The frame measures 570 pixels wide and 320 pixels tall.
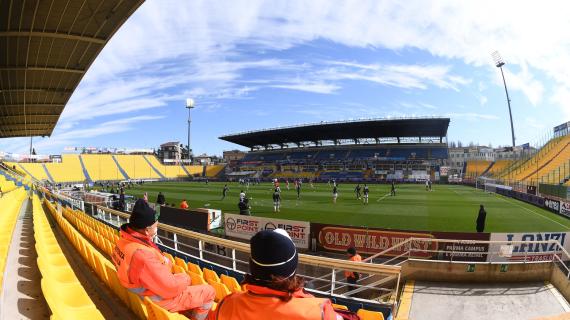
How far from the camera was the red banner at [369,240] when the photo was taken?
10.6 metres

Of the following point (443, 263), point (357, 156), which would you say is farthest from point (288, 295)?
point (357, 156)

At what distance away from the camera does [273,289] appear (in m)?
1.54

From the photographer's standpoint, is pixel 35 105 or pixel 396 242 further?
pixel 35 105

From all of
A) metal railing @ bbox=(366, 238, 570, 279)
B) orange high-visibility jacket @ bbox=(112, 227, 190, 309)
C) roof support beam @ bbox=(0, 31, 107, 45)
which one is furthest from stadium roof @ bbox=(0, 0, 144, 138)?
metal railing @ bbox=(366, 238, 570, 279)

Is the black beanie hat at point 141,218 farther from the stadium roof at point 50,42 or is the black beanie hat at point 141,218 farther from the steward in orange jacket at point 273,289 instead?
the stadium roof at point 50,42

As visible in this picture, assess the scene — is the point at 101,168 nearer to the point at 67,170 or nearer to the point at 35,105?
the point at 67,170

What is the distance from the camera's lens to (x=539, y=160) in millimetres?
42969

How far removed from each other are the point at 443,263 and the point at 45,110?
1178 inches

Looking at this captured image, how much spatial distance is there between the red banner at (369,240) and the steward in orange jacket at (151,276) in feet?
29.5

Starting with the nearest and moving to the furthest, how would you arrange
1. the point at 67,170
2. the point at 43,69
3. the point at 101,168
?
1. the point at 43,69
2. the point at 67,170
3. the point at 101,168

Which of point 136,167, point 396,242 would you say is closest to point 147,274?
point 396,242

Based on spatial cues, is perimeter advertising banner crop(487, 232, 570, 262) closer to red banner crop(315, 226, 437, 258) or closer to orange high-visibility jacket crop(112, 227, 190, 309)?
red banner crop(315, 226, 437, 258)

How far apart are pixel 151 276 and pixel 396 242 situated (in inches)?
386

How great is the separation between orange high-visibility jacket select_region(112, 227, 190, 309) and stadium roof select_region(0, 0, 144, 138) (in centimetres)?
1090
